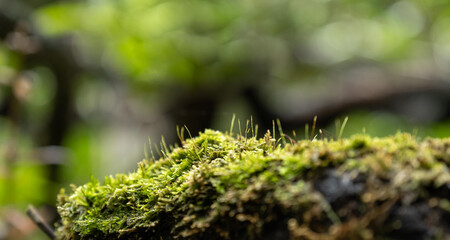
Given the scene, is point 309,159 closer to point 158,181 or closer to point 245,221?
point 245,221

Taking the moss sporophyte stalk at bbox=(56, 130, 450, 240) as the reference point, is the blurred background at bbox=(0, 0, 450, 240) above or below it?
above

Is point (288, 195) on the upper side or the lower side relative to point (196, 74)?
lower

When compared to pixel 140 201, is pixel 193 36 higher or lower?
higher

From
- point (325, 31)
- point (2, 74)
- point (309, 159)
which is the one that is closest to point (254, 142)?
point (309, 159)

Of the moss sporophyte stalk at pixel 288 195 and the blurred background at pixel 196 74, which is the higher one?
the blurred background at pixel 196 74

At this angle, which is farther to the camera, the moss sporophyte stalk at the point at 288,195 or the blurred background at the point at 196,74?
the blurred background at the point at 196,74
